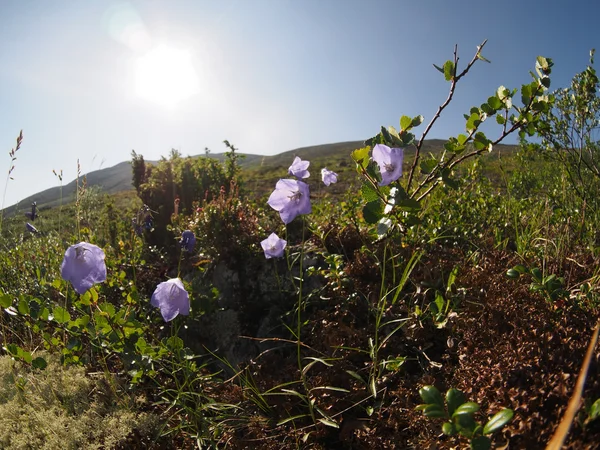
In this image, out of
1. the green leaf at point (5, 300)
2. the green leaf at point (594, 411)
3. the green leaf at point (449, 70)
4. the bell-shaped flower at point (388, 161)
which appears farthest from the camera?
the green leaf at point (5, 300)

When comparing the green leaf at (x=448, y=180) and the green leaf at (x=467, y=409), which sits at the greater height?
the green leaf at (x=448, y=180)

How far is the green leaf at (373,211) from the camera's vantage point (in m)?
1.54

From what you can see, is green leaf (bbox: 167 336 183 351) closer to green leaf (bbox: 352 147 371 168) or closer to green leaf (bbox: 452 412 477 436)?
green leaf (bbox: 352 147 371 168)

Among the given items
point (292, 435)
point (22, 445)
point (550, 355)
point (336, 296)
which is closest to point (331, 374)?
point (292, 435)

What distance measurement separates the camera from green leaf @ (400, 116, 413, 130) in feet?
5.11

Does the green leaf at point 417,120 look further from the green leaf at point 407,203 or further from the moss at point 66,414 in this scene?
the moss at point 66,414

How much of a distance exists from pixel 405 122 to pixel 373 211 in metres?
0.38

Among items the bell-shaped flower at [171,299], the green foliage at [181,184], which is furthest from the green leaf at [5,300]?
the green foliage at [181,184]

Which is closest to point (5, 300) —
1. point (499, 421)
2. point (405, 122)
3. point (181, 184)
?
point (405, 122)

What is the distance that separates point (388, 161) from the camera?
62.6 inches

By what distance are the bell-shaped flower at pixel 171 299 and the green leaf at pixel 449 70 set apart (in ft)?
4.93

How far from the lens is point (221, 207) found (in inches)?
137

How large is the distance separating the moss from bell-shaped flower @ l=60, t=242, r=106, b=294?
27.9 inches

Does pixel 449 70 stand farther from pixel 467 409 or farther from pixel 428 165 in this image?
pixel 467 409
